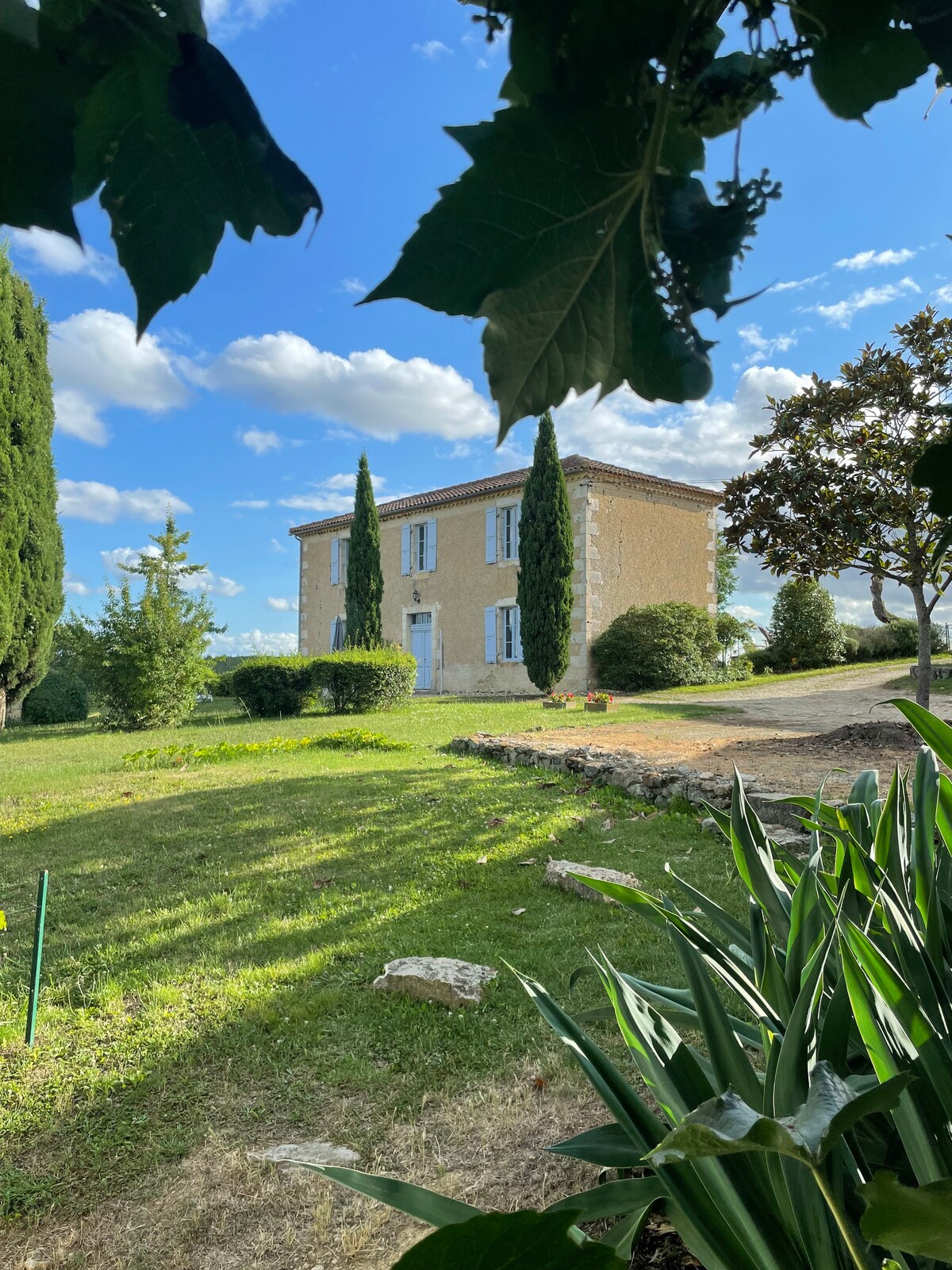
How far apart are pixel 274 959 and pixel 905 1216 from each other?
125 inches

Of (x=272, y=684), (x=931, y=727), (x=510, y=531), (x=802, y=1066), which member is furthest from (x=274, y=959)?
(x=510, y=531)

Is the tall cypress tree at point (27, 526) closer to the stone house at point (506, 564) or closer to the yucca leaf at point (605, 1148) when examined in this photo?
the stone house at point (506, 564)

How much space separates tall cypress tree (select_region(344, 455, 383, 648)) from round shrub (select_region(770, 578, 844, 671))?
33.2 ft

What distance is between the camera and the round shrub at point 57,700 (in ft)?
49.5

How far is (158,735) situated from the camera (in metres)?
11.1

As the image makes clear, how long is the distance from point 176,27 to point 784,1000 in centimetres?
164

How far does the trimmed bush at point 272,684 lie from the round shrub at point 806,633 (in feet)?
40.6

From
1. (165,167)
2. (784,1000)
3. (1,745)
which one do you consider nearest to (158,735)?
(1,745)

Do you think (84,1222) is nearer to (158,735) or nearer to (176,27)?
(176,27)

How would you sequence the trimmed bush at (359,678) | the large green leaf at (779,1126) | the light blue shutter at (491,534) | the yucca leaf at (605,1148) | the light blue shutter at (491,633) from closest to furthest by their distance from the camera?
the large green leaf at (779,1126), the yucca leaf at (605,1148), the trimmed bush at (359,678), the light blue shutter at (491,633), the light blue shutter at (491,534)

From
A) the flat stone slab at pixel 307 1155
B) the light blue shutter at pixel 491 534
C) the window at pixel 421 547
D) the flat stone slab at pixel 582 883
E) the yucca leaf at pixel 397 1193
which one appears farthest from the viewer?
the window at pixel 421 547

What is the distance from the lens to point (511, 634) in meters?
17.4

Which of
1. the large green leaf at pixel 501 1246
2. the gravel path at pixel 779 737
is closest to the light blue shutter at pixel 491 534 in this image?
the gravel path at pixel 779 737

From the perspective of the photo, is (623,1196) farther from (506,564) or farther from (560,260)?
(506,564)
